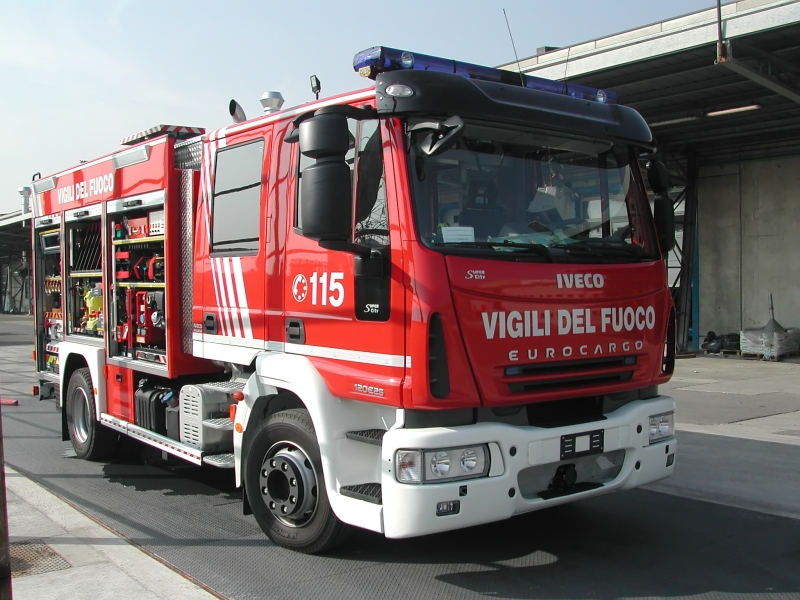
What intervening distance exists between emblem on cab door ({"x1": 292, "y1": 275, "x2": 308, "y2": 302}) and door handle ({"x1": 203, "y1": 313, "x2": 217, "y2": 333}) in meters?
1.08

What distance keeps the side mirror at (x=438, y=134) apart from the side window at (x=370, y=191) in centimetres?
24

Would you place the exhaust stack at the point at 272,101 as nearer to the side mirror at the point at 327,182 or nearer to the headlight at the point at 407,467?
the side mirror at the point at 327,182

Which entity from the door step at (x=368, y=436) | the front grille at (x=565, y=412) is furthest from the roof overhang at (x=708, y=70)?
the door step at (x=368, y=436)

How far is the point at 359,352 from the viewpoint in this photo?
436cm

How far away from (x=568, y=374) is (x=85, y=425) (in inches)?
206

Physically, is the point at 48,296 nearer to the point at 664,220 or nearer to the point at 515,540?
the point at 515,540

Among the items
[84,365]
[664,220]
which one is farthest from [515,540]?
[84,365]

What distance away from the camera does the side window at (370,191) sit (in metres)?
4.26

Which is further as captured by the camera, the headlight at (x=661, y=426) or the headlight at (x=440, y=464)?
the headlight at (x=661, y=426)

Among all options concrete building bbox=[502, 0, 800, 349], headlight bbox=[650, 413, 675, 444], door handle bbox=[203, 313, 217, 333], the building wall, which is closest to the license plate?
headlight bbox=[650, 413, 675, 444]

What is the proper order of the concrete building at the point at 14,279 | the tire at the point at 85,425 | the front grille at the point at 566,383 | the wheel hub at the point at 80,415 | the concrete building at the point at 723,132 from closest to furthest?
the front grille at the point at 566,383, the tire at the point at 85,425, the wheel hub at the point at 80,415, the concrete building at the point at 723,132, the concrete building at the point at 14,279

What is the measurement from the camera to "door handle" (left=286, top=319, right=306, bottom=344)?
4805mm

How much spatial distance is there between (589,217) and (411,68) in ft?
4.62

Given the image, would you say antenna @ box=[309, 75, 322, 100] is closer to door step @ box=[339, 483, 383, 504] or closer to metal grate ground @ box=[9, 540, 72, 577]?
door step @ box=[339, 483, 383, 504]
